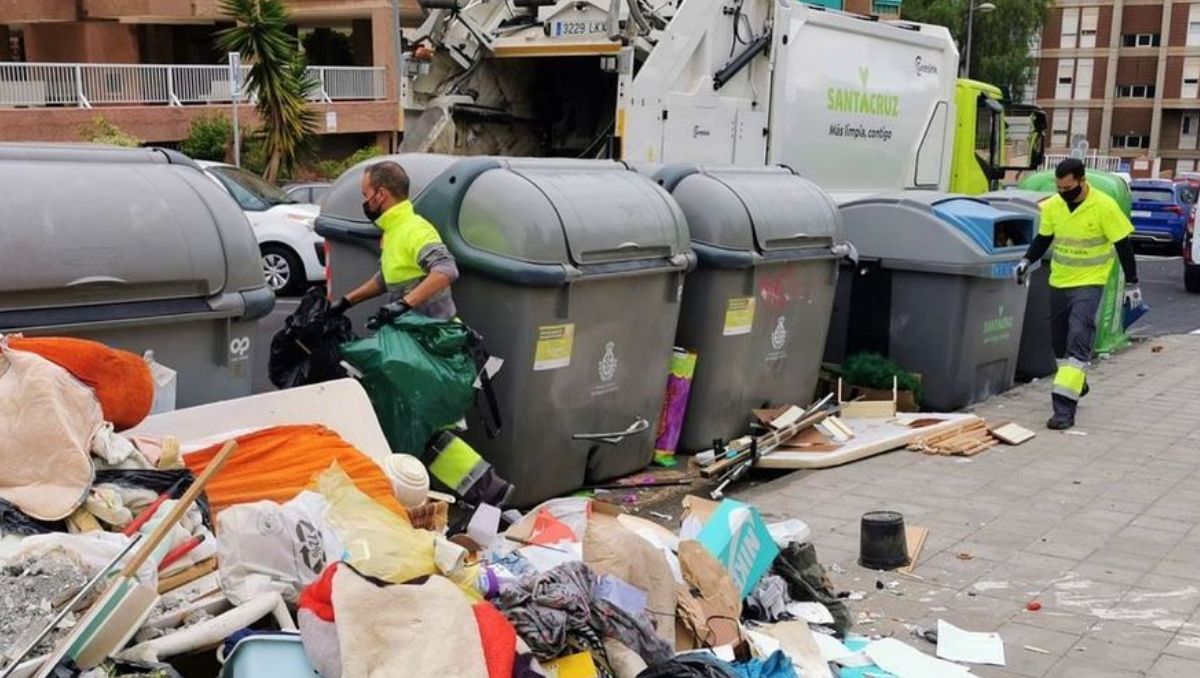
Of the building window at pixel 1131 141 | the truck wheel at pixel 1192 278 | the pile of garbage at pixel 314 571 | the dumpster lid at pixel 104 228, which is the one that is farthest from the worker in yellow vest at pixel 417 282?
the building window at pixel 1131 141

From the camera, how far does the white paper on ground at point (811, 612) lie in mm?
4816

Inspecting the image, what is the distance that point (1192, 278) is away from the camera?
1939cm

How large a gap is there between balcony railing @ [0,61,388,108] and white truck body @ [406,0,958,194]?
1240 cm

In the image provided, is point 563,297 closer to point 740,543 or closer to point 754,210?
point 740,543

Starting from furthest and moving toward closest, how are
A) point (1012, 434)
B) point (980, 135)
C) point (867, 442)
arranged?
point (980, 135), point (1012, 434), point (867, 442)

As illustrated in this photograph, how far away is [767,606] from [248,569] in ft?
6.62

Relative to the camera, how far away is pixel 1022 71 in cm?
5872

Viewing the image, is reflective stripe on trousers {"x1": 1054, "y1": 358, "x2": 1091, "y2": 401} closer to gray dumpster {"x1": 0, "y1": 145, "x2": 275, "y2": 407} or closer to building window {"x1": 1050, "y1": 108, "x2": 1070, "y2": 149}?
gray dumpster {"x1": 0, "y1": 145, "x2": 275, "y2": 407}

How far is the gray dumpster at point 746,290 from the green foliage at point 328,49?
25972mm

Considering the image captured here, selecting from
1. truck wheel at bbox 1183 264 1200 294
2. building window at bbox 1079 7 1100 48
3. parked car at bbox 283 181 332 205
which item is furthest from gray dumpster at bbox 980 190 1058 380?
building window at bbox 1079 7 1100 48

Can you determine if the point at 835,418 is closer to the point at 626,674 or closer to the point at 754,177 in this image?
the point at 754,177

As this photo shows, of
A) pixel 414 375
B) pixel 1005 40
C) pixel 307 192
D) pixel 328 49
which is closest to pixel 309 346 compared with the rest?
pixel 414 375

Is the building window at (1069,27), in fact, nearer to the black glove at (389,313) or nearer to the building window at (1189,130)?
the building window at (1189,130)

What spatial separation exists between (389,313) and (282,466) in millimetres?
1319
